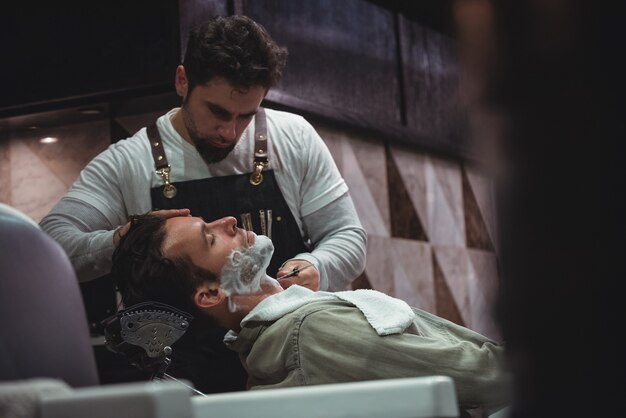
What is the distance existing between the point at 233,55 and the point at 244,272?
27.6 inches

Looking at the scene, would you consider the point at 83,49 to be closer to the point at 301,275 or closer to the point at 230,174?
the point at 230,174

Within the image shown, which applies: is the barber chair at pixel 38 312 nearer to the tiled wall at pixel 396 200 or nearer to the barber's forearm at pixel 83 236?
the barber's forearm at pixel 83 236

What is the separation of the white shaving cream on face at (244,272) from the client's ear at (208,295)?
0.05 ft

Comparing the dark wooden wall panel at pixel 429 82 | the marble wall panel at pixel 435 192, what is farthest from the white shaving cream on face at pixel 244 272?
the dark wooden wall panel at pixel 429 82

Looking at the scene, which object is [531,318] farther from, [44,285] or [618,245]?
[44,285]

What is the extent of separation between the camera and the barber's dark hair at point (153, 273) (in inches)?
90.7

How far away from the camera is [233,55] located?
2744 mm

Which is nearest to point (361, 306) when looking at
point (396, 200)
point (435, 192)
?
point (396, 200)

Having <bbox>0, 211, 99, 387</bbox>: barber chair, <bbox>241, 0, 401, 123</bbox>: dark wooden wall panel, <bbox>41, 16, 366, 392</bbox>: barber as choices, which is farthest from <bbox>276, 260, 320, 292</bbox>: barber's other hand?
<bbox>241, 0, 401, 123</bbox>: dark wooden wall panel

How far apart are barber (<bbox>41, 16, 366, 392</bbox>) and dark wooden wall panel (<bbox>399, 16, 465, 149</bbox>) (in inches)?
106

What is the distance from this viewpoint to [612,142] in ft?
1.73

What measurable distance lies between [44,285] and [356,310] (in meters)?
0.98

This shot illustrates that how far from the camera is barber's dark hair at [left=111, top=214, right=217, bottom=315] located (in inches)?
90.7

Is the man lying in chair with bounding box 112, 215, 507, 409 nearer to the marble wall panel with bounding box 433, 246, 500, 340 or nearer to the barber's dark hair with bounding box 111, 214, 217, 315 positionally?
the barber's dark hair with bounding box 111, 214, 217, 315
